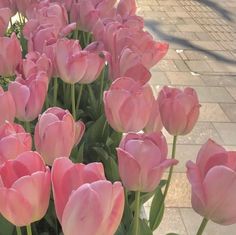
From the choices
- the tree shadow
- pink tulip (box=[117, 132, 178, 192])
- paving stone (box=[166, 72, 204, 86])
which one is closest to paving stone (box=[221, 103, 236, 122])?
paving stone (box=[166, 72, 204, 86])

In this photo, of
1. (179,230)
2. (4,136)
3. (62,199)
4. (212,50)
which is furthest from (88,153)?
(212,50)

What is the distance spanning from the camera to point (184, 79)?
4.57 meters

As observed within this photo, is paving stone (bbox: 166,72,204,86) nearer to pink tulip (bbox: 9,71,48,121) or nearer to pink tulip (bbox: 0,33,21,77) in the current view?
pink tulip (bbox: 0,33,21,77)

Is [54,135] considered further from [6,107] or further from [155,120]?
[155,120]

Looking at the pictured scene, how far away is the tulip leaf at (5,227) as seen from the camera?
98 centimetres

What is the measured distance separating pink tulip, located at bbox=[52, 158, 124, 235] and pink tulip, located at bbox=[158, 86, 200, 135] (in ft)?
1.21

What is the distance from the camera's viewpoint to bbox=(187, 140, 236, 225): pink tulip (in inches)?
28.5

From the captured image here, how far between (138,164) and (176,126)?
0.26 m

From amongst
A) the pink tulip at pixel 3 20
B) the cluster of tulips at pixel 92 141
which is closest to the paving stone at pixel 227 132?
the cluster of tulips at pixel 92 141

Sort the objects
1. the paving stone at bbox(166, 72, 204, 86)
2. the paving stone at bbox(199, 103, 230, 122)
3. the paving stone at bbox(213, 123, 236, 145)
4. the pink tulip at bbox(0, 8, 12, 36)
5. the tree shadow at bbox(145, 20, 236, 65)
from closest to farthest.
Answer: the pink tulip at bbox(0, 8, 12, 36) → the paving stone at bbox(213, 123, 236, 145) → the paving stone at bbox(199, 103, 230, 122) → the paving stone at bbox(166, 72, 204, 86) → the tree shadow at bbox(145, 20, 236, 65)

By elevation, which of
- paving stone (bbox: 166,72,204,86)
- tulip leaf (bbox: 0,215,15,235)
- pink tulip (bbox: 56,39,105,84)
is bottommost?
paving stone (bbox: 166,72,204,86)

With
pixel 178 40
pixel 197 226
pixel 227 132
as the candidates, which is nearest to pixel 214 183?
pixel 197 226

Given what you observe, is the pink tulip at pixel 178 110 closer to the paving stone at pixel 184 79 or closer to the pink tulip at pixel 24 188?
the pink tulip at pixel 24 188

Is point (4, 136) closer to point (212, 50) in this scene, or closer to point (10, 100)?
point (10, 100)
